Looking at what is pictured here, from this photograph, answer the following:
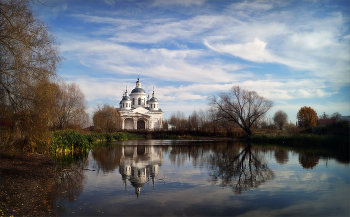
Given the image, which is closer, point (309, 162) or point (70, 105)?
point (309, 162)

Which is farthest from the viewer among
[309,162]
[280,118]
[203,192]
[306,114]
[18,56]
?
[306,114]

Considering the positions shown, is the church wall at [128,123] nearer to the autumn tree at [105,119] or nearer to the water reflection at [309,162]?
the autumn tree at [105,119]

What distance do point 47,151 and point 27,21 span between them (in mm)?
6546

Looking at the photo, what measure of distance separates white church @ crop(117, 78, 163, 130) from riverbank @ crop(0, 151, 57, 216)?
5686cm

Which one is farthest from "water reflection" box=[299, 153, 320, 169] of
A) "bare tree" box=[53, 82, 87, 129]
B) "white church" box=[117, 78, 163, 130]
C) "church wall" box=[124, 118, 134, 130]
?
"church wall" box=[124, 118, 134, 130]

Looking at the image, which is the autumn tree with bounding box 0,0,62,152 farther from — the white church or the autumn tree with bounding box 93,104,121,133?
the white church

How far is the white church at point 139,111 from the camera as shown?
69750mm

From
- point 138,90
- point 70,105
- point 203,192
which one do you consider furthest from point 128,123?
point 203,192

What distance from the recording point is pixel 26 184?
23.8 feet

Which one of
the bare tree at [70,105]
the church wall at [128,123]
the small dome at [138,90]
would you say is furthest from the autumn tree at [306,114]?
the bare tree at [70,105]

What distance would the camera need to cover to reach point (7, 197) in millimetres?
5980

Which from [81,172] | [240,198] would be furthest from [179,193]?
[81,172]

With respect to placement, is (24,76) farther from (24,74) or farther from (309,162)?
(309,162)

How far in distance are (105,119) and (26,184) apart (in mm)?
36802
